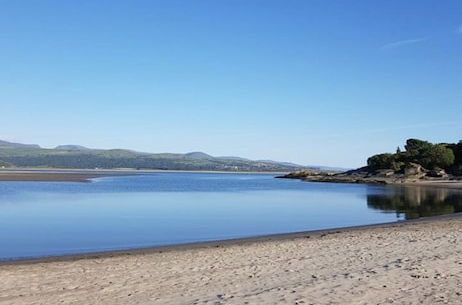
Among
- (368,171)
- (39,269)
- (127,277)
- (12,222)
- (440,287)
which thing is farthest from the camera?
(368,171)

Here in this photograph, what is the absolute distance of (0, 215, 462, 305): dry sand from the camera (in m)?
9.41

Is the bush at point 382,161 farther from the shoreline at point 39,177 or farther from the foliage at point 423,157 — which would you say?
the shoreline at point 39,177

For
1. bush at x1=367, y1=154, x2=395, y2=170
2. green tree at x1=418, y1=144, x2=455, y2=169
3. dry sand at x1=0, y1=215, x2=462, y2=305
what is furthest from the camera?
bush at x1=367, y1=154, x2=395, y2=170

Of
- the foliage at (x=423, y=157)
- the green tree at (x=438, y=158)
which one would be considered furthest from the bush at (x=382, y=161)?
the green tree at (x=438, y=158)

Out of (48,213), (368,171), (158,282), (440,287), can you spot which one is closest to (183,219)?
(48,213)

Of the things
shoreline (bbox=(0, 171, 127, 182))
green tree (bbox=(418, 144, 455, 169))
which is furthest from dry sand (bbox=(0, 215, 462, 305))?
green tree (bbox=(418, 144, 455, 169))

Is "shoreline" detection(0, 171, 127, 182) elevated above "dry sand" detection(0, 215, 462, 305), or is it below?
above

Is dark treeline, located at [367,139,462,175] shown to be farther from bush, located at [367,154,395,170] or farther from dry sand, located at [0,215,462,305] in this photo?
dry sand, located at [0,215,462,305]

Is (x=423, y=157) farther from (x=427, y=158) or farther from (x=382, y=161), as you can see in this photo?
(x=382, y=161)

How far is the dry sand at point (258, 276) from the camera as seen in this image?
30.9 feet

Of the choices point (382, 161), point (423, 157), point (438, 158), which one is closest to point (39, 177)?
point (382, 161)

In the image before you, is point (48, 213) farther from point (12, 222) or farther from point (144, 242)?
point (144, 242)

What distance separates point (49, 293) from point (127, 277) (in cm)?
211

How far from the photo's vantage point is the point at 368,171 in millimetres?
122500
